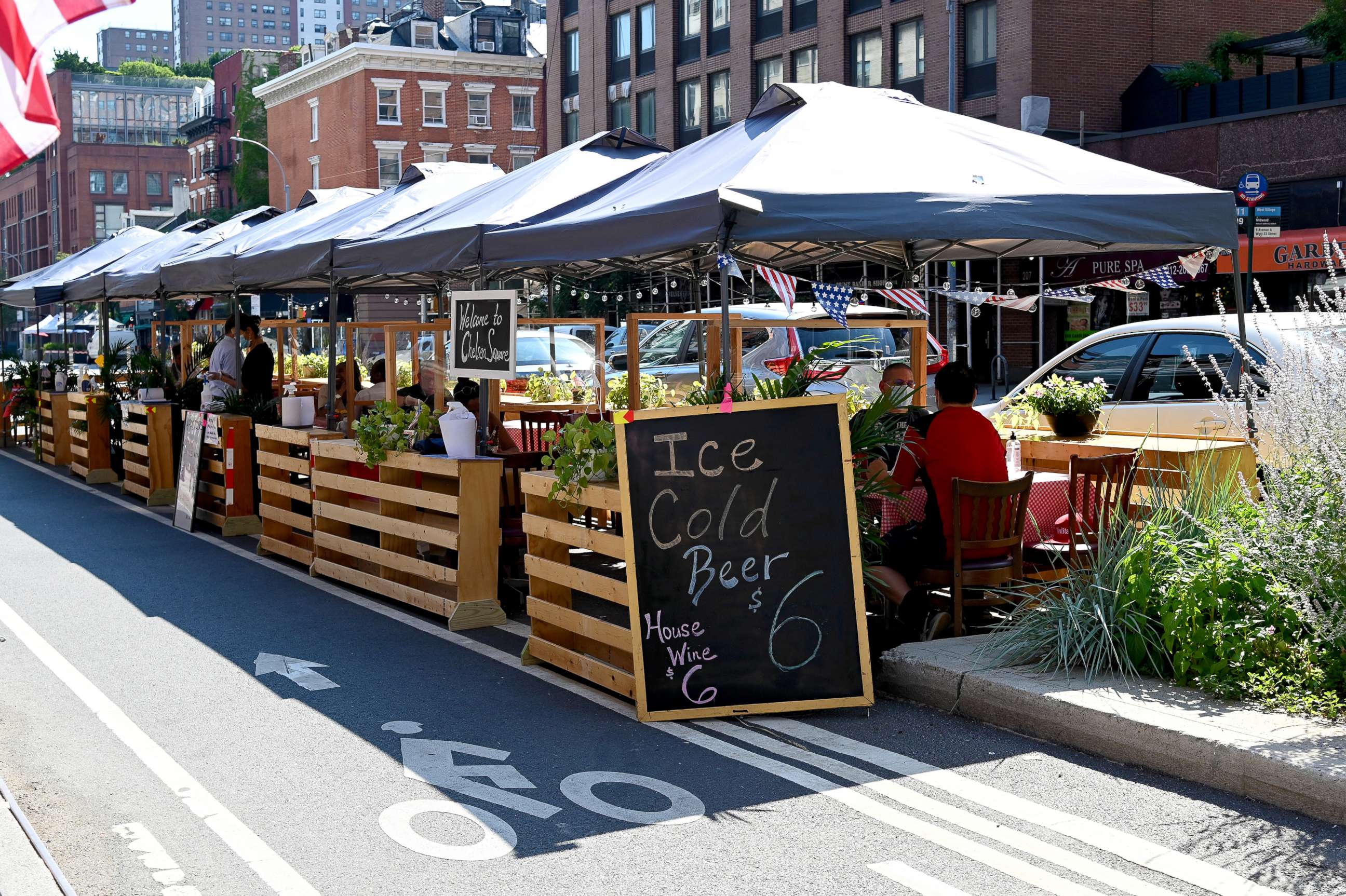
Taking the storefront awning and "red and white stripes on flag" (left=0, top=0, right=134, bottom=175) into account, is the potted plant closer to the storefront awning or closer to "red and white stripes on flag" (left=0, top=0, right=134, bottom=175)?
"red and white stripes on flag" (left=0, top=0, right=134, bottom=175)

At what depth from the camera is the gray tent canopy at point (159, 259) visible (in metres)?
17.0

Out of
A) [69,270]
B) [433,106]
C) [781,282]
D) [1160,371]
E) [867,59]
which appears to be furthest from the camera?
[433,106]

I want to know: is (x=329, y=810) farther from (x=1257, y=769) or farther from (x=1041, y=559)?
(x=1041, y=559)

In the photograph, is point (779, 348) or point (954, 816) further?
point (779, 348)

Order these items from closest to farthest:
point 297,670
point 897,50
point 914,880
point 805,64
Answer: point 914,880 → point 297,670 → point 897,50 → point 805,64

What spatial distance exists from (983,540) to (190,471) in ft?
28.8

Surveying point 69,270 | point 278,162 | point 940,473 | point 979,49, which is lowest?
point 940,473

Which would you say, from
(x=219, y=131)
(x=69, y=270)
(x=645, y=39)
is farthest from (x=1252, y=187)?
(x=219, y=131)

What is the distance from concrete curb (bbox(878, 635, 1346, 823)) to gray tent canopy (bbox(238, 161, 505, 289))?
687 centimetres

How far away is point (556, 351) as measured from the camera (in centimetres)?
2084

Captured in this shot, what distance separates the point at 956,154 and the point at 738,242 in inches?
63.2

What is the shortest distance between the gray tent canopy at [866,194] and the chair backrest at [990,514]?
1.32 meters

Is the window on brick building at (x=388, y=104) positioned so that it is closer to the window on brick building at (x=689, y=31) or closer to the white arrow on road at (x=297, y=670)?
the window on brick building at (x=689, y=31)

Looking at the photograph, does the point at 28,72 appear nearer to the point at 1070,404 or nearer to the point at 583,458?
the point at 583,458
